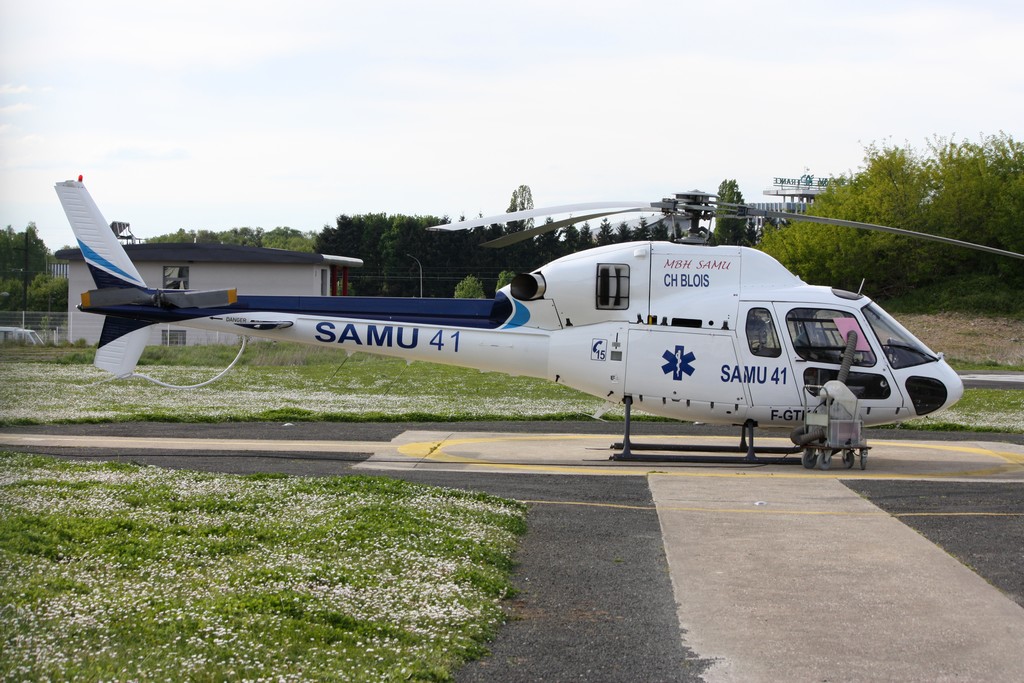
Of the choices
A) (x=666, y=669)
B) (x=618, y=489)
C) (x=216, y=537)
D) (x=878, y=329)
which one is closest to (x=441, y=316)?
(x=618, y=489)

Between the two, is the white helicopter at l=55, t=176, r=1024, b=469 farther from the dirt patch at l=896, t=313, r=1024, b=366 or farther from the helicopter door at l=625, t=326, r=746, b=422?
the dirt patch at l=896, t=313, r=1024, b=366

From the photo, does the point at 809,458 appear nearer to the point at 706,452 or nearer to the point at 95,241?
the point at 706,452

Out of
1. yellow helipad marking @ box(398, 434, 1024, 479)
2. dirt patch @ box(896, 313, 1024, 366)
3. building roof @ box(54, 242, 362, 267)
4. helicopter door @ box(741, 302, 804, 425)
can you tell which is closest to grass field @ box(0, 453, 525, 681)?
yellow helipad marking @ box(398, 434, 1024, 479)

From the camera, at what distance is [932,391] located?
16078 millimetres

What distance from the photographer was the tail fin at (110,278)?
16891 mm

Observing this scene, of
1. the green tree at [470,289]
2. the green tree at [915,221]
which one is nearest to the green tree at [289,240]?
the green tree at [470,289]

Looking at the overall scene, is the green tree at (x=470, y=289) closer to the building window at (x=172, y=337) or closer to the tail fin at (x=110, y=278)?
the building window at (x=172, y=337)

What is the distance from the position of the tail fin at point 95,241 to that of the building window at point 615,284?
7.88 metres

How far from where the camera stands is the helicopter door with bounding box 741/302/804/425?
1589cm

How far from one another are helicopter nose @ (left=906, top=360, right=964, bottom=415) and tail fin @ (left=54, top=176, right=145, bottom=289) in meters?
13.1

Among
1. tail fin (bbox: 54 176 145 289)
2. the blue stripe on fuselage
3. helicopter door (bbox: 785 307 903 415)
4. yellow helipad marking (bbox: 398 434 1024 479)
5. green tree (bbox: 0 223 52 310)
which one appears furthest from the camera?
the blue stripe on fuselage

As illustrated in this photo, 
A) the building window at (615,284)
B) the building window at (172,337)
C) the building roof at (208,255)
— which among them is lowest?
the building window at (172,337)

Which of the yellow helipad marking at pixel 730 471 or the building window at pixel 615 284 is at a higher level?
the building window at pixel 615 284

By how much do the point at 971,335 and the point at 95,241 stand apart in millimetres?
47924
